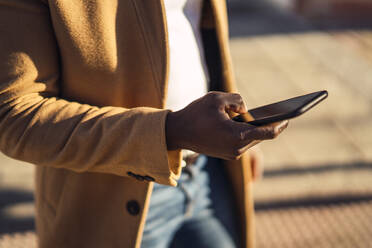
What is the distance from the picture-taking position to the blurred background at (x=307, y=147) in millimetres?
2898

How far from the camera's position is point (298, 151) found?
3.69 meters

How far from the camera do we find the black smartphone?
0.93 m

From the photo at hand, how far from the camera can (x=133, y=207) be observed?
1.29 m

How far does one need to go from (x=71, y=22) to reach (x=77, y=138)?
292 millimetres

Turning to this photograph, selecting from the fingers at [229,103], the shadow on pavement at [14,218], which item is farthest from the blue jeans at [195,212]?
the shadow on pavement at [14,218]

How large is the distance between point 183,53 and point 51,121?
461mm

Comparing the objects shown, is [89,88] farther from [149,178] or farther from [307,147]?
[307,147]

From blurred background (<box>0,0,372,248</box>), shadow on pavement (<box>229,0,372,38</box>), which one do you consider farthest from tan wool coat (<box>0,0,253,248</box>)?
shadow on pavement (<box>229,0,372,38</box>)

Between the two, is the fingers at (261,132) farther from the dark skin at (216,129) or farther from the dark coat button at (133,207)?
the dark coat button at (133,207)

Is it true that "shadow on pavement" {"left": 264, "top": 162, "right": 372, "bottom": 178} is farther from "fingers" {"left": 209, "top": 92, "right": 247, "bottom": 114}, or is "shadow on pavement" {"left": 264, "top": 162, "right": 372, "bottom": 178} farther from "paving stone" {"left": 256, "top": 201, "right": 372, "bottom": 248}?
"fingers" {"left": 209, "top": 92, "right": 247, "bottom": 114}

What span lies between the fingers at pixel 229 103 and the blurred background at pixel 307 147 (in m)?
2.01

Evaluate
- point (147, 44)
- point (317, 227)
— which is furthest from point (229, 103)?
point (317, 227)

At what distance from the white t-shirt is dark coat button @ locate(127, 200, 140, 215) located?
12.3 inches

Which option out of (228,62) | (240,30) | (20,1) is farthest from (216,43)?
(240,30)
